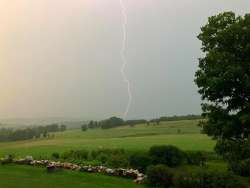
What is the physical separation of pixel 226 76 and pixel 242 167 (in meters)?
5.46

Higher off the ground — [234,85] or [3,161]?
[234,85]

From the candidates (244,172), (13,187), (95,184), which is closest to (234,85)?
(244,172)

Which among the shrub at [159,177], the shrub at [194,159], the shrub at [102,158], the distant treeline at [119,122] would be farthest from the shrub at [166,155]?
the distant treeline at [119,122]

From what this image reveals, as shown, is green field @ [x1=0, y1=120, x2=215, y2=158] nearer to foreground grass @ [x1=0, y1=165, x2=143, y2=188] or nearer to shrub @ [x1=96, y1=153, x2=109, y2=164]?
shrub @ [x1=96, y1=153, x2=109, y2=164]

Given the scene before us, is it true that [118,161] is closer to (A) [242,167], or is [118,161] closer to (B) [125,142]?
(A) [242,167]

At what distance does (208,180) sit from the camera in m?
23.3

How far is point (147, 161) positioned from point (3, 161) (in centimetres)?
1105

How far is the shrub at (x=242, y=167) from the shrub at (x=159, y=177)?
486 centimetres

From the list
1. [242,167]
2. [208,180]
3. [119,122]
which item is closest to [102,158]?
[242,167]

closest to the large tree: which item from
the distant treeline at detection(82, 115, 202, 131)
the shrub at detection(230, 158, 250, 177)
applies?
the shrub at detection(230, 158, 250, 177)

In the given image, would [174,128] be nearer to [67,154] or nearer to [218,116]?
[67,154]

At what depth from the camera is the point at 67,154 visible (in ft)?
130

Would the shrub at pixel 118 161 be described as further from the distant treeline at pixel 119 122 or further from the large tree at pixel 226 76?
the distant treeline at pixel 119 122

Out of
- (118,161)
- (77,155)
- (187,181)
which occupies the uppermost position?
(77,155)
